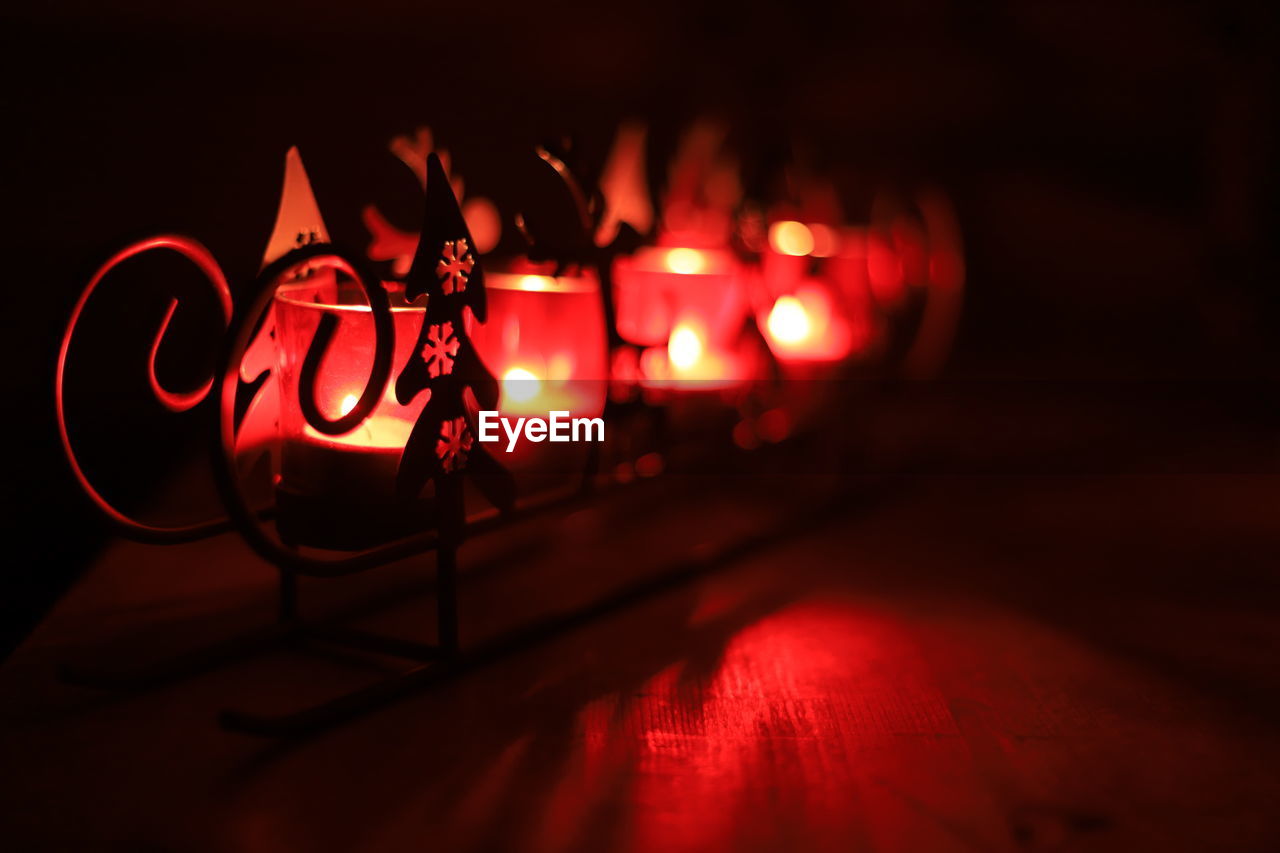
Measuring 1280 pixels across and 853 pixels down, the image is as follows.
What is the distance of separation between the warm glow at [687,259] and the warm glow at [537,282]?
266 mm

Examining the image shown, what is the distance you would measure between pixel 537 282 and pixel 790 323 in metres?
0.52

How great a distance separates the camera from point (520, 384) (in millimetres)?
1018

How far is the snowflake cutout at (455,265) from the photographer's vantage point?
2.59 feet

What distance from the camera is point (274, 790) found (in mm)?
690

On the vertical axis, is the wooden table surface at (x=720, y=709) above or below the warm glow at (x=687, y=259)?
below

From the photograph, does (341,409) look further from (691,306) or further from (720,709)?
(691,306)

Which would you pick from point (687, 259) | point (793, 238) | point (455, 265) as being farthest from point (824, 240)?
point (455, 265)

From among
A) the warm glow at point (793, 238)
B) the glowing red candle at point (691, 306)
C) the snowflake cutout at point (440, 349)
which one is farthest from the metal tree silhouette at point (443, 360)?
the warm glow at point (793, 238)

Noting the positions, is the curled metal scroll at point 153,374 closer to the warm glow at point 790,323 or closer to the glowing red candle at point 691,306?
the glowing red candle at point 691,306

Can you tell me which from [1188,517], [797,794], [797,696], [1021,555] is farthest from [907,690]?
[1188,517]

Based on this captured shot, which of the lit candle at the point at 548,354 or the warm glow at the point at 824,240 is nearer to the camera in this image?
the lit candle at the point at 548,354

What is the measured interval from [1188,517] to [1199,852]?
75 centimetres

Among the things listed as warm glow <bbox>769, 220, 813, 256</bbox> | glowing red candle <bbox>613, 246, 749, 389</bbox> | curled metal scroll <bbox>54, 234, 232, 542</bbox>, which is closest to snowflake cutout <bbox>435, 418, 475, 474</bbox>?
curled metal scroll <bbox>54, 234, 232, 542</bbox>

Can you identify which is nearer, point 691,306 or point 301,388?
point 301,388
